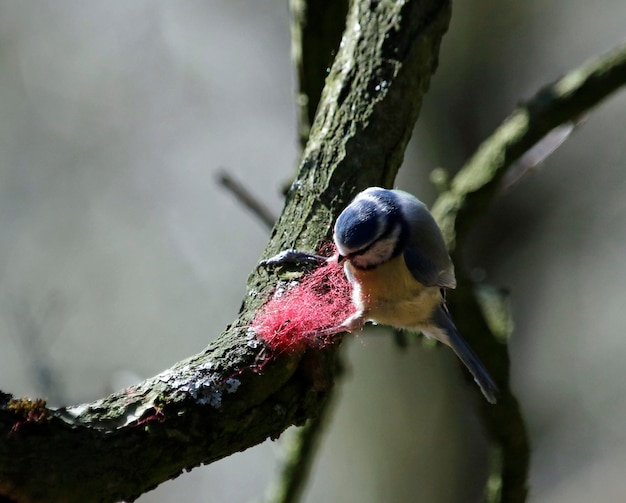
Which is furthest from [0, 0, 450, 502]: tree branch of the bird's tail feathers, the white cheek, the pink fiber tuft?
the bird's tail feathers

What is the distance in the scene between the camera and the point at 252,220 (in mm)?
5781

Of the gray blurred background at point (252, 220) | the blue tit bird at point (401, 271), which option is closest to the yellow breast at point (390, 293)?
the blue tit bird at point (401, 271)

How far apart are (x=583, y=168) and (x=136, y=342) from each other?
333 centimetres

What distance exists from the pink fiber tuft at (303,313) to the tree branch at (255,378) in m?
0.03

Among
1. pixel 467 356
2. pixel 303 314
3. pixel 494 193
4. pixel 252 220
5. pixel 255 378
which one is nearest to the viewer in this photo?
pixel 255 378

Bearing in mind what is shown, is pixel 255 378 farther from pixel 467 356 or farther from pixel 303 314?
pixel 467 356

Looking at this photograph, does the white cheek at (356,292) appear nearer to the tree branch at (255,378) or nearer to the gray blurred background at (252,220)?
the tree branch at (255,378)

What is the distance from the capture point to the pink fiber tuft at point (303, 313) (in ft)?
4.52

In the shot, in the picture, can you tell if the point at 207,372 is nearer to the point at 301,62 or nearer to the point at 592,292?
the point at 301,62

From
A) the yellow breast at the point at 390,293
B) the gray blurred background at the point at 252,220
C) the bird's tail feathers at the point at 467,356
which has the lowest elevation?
the bird's tail feathers at the point at 467,356

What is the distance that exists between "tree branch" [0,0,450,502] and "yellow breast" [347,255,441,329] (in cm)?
23

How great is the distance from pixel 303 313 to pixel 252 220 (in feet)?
14.2

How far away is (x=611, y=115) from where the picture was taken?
5.03 metres

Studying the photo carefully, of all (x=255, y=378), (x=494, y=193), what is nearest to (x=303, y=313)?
(x=255, y=378)
